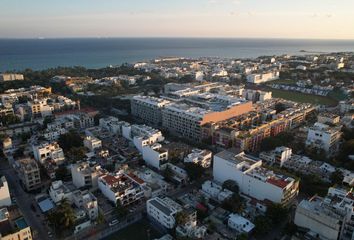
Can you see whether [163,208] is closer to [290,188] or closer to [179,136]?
[290,188]

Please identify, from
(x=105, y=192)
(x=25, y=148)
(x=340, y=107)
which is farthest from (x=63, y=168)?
(x=340, y=107)

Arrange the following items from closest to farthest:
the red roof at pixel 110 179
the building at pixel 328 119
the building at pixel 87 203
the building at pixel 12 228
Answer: the building at pixel 12 228 < the building at pixel 87 203 < the red roof at pixel 110 179 < the building at pixel 328 119

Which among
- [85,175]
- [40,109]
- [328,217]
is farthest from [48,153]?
[328,217]

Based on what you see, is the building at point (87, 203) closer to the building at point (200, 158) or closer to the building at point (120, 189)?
the building at point (120, 189)

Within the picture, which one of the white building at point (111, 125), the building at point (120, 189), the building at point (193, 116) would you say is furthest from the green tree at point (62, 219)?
the building at point (193, 116)

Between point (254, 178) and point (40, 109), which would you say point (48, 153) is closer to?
point (40, 109)

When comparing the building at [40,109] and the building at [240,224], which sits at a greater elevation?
the building at [40,109]
